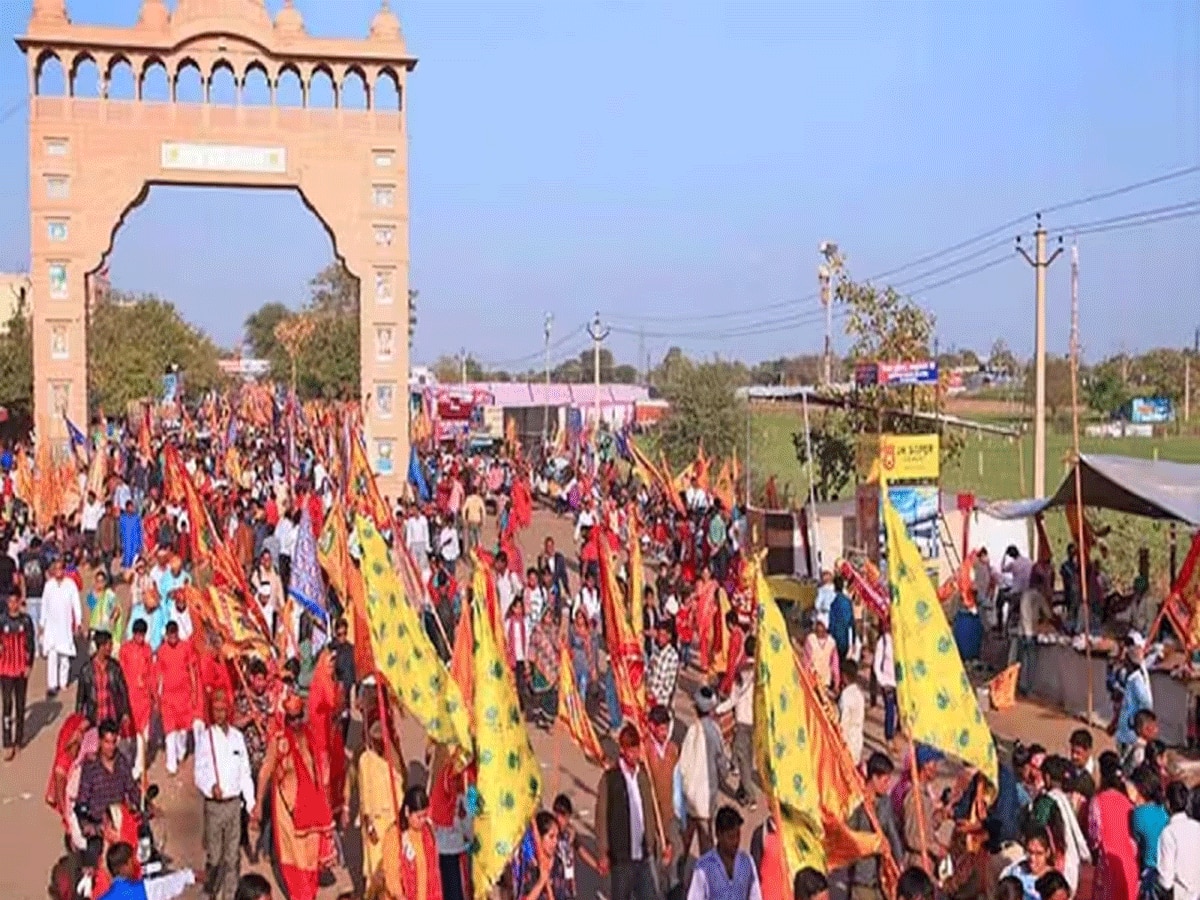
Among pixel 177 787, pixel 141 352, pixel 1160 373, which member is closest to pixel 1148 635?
pixel 177 787

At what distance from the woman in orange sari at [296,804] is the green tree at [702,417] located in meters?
30.4

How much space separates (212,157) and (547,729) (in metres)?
21.8

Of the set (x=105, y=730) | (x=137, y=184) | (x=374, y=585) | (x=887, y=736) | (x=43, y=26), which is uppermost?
(x=43, y=26)

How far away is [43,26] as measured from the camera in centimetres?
3269

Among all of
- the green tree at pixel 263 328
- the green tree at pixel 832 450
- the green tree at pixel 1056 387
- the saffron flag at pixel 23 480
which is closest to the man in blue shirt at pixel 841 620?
the green tree at pixel 832 450

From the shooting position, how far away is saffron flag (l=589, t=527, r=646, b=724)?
11645 millimetres

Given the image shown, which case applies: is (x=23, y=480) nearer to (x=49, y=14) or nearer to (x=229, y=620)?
(x=49, y=14)

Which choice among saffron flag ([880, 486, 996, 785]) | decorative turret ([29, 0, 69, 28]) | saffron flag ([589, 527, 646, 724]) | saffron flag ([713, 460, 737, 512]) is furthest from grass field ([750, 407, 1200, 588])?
decorative turret ([29, 0, 69, 28])

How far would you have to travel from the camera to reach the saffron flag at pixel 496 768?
24.1 feet

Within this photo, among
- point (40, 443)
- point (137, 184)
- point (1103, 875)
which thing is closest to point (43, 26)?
point (137, 184)

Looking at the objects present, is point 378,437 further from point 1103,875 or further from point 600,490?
point 1103,875

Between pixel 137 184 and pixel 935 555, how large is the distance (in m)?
20.3

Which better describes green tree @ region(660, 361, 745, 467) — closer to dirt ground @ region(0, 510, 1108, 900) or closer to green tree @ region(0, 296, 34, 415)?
green tree @ region(0, 296, 34, 415)

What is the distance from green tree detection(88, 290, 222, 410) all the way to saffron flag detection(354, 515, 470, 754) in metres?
39.9
